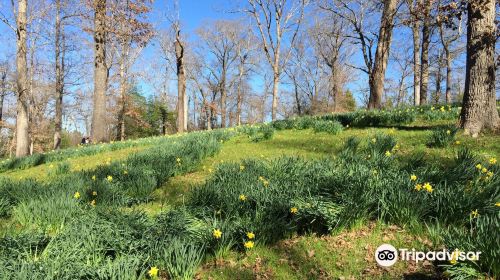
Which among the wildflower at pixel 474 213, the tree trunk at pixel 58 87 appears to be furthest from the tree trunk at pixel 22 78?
the wildflower at pixel 474 213

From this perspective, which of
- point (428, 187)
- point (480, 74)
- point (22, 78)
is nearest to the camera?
point (428, 187)

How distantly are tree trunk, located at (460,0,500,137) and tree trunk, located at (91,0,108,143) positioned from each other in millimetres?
13339

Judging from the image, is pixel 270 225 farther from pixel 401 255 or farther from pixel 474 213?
pixel 474 213

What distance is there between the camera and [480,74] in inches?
239

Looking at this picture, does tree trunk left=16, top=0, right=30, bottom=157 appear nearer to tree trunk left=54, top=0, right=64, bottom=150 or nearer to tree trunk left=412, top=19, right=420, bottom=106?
tree trunk left=54, top=0, right=64, bottom=150

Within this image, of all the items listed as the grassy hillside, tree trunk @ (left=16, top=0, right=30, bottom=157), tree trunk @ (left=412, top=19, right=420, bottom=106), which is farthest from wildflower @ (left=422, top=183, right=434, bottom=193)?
tree trunk @ (left=412, top=19, right=420, bottom=106)

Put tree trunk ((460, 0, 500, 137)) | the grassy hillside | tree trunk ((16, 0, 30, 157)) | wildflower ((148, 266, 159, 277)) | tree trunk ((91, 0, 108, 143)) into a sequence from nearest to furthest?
1. wildflower ((148, 266, 159, 277))
2. the grassy hillside
3. tree trunk ((460, 0, 500, 137))
4. tree trunk ((91, 0, 108, 143))
5. tree trunk ((16, 0, 30, 157))

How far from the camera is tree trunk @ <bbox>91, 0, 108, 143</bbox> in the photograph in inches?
565

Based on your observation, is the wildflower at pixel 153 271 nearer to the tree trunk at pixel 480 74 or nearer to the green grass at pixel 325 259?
the green grass at pixel 325 259

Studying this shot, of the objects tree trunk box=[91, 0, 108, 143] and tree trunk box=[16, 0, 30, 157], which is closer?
tree trunk box=[91, 0, 108, 143]

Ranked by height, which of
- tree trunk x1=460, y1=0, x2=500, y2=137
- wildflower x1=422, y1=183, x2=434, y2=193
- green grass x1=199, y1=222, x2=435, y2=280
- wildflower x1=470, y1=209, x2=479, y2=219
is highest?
tree trunk x1=460, y1=0, x2=500, y2=137

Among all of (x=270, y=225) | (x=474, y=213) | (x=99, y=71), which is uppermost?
(x=99, y=71)

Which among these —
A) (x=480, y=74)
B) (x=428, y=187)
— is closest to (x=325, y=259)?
(x=428, y=187)

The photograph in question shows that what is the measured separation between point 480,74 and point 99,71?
45.2ft
